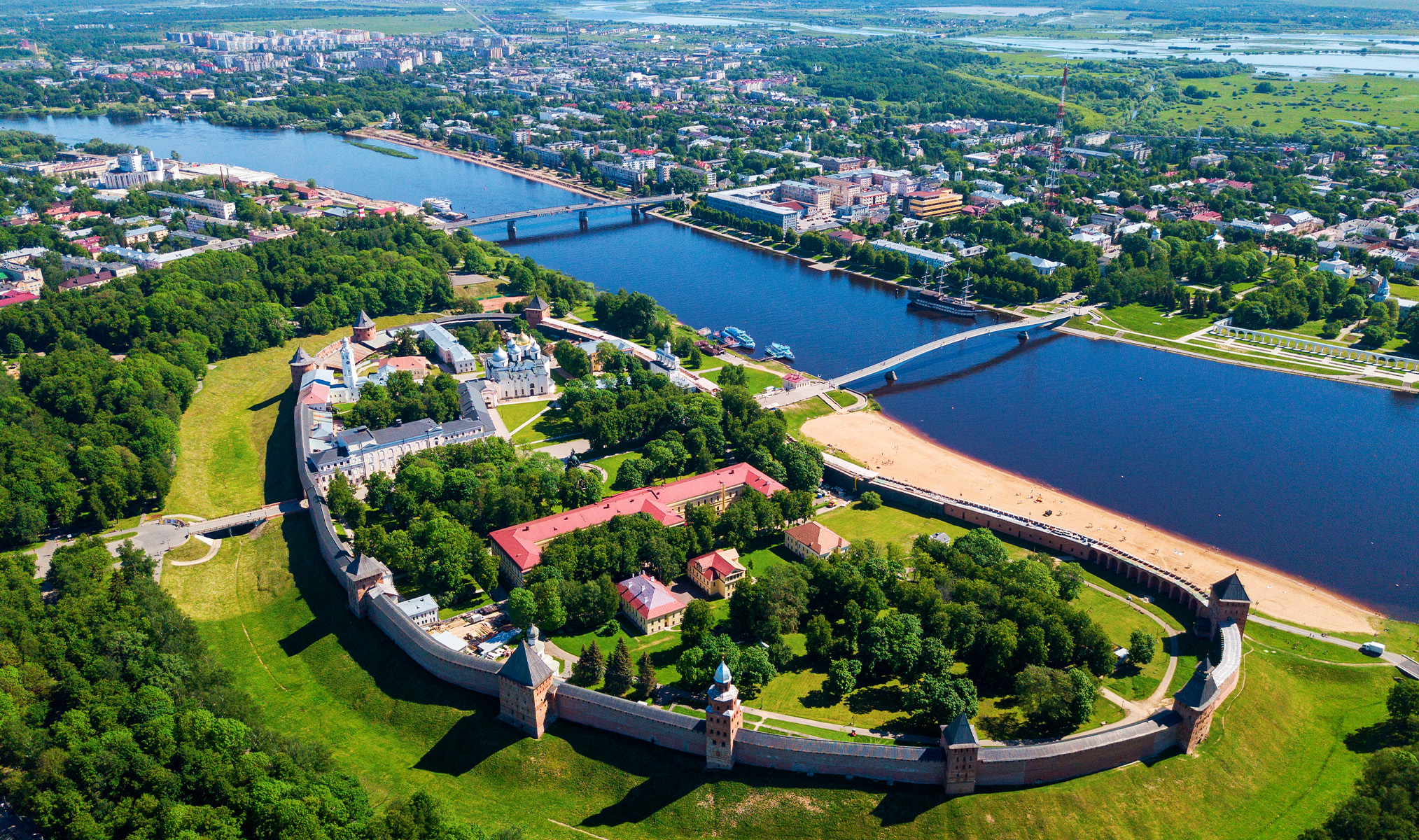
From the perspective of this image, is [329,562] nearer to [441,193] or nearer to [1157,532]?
[1157,532]

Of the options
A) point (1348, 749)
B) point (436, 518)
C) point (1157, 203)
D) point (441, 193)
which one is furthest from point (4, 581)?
point (1157, 203)

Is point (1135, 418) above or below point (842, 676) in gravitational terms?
below

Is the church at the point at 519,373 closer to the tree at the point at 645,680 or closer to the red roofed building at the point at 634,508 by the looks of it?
the red roofed building at the point at 634,508

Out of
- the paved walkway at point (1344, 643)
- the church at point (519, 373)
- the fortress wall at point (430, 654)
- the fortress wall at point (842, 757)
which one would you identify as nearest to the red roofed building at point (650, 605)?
the fortress wall at point (430, 654)

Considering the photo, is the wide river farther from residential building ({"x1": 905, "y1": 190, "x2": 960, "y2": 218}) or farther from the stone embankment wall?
residential building ({"x1": 905, "y1": 190, "x2": 960, "y2": 218})

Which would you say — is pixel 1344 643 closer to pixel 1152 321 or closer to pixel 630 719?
pixel 630 719

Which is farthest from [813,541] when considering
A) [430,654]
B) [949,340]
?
[949,340]

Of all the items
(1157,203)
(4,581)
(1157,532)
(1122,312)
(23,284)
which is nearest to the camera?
(4,581)
